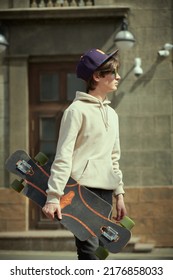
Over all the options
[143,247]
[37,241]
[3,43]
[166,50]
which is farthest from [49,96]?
[143,247]

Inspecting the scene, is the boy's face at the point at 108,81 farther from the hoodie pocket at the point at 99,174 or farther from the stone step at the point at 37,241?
the stone step at the point at 37,241

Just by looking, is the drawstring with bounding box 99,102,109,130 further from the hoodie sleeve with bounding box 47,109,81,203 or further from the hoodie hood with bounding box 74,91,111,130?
the hoodie sleeve with bounding box 47,109,81,203

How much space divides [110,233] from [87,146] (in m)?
0.49

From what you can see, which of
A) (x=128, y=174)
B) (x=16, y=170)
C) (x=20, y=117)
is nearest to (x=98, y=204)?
(x=16, y=170)

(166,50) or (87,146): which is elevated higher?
(166,50)

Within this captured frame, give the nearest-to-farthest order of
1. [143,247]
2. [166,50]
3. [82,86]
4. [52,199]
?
1. [52,199]
2. [143,247]
3. [166,50]
4. [82,86]

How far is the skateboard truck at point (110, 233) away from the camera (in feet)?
10.7

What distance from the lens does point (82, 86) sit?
24.2ft

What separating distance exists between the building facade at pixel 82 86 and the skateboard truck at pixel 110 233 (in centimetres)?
382

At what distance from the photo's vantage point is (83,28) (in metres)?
7.40

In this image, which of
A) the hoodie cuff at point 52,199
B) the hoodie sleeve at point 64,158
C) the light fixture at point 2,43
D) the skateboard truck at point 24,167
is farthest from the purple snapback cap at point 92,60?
the light fixture at point 2,43

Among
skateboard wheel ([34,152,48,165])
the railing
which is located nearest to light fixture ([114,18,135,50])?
the railing

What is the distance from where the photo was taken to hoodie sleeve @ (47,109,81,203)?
3211mm

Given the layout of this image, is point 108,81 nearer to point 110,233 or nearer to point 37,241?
point 110,233
